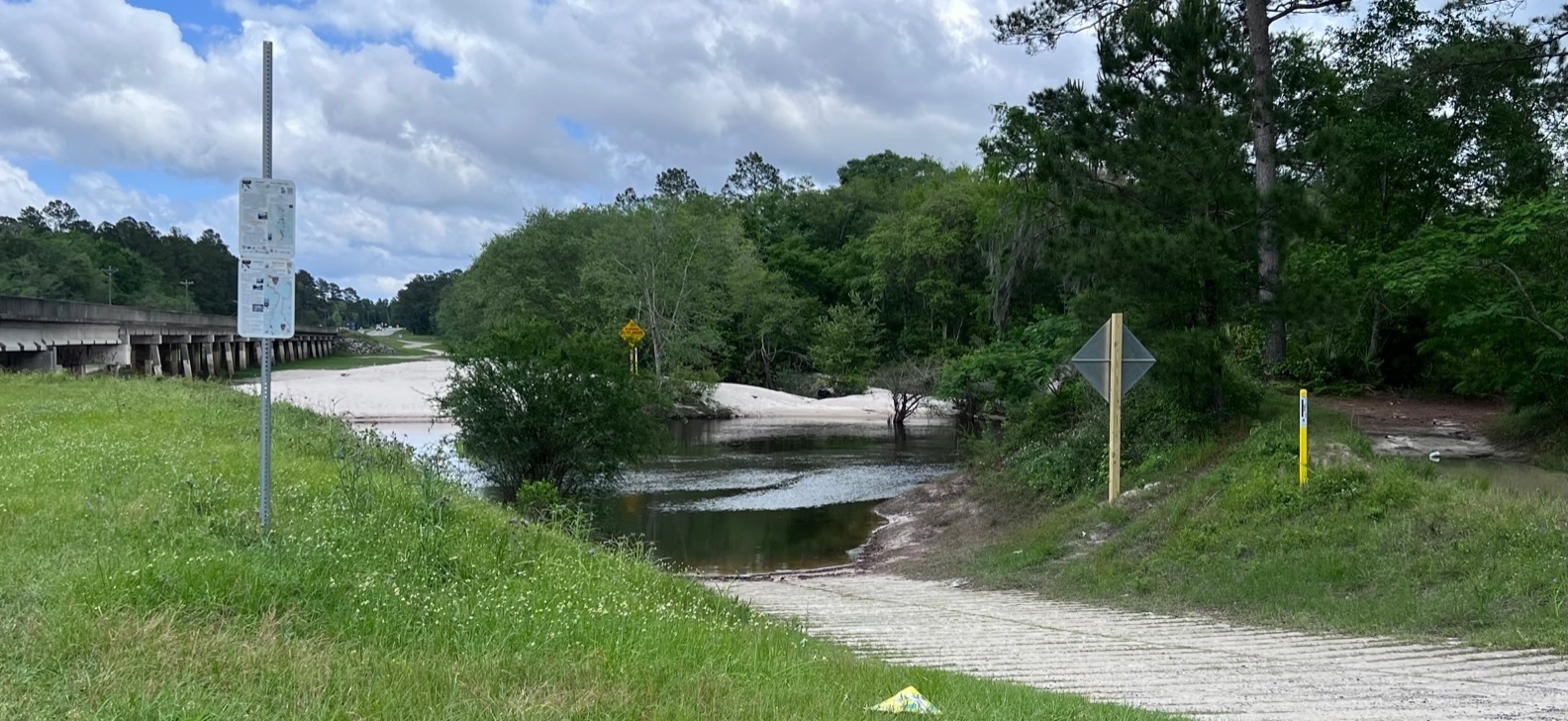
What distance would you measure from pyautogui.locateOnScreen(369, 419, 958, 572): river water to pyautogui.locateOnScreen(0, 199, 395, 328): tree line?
178ft

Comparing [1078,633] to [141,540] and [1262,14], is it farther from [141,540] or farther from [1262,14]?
[1262,14]

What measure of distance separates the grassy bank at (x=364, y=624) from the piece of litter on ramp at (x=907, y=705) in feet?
0.31

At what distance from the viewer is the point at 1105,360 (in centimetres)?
1529

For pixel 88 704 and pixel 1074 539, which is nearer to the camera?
pixel 88 704

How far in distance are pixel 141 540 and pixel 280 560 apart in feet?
4.57

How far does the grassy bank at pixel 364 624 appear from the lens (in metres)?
4.07

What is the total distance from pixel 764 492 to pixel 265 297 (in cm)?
2295

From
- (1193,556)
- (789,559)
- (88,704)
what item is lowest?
(789,559)

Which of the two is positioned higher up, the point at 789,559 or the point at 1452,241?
the point at 1452,241

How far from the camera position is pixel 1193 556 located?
518 inches

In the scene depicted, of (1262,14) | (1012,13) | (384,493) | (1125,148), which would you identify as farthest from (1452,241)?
(384,493)

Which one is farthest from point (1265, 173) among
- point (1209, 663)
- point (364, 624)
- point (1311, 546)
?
point (364, 624)

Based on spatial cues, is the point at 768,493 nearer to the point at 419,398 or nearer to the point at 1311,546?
the point at 1311,546

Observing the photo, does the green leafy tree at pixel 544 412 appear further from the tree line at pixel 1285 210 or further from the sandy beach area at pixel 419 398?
the sandy beach area at pixel 419 398
